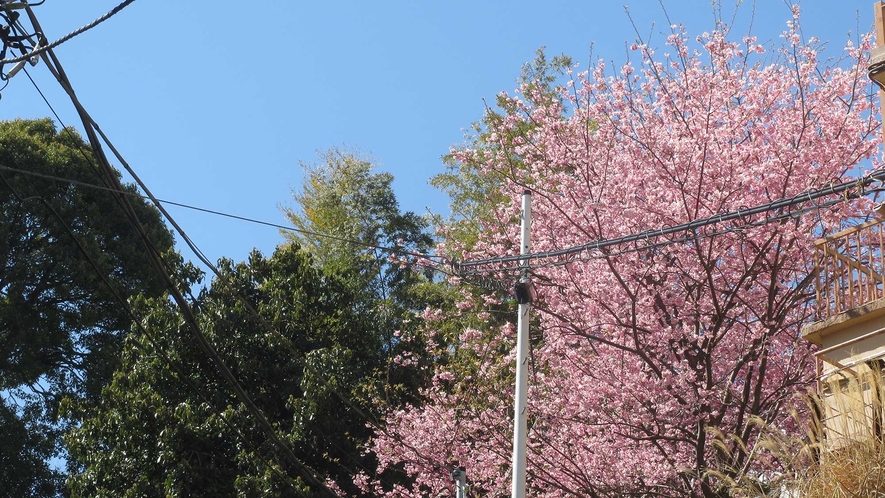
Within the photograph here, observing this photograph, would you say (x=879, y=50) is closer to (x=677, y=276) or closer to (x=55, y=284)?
(x=677, y=276)

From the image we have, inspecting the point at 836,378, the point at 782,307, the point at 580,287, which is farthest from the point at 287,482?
the point at 836,378

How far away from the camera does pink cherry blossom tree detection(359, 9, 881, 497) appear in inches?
495

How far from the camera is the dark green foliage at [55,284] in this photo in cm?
2691

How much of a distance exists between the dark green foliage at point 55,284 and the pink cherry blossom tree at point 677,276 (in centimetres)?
1488

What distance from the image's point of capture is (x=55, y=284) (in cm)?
2781

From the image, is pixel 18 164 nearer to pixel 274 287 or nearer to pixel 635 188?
pixel 274 287

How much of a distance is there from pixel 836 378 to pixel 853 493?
2071mm

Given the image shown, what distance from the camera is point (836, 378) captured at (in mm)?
9039

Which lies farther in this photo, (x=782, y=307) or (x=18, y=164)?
(x=18, y=164)

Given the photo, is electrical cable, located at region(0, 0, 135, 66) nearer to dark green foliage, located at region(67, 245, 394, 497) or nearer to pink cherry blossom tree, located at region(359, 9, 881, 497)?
pink cherry blossom tree, located at region(359, 9, 881, 497)

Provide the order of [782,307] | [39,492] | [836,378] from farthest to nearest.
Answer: [39,492] < [782,307] < [836,378]

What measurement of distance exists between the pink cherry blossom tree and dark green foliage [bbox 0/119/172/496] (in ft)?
48.8

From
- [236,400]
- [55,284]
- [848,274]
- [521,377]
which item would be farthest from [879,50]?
→ [55,284]

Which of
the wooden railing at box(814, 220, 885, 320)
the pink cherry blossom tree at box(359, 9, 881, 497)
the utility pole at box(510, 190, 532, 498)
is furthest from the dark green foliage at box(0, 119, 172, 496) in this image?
the wooden railing at box(814, 220, 885, 320)
